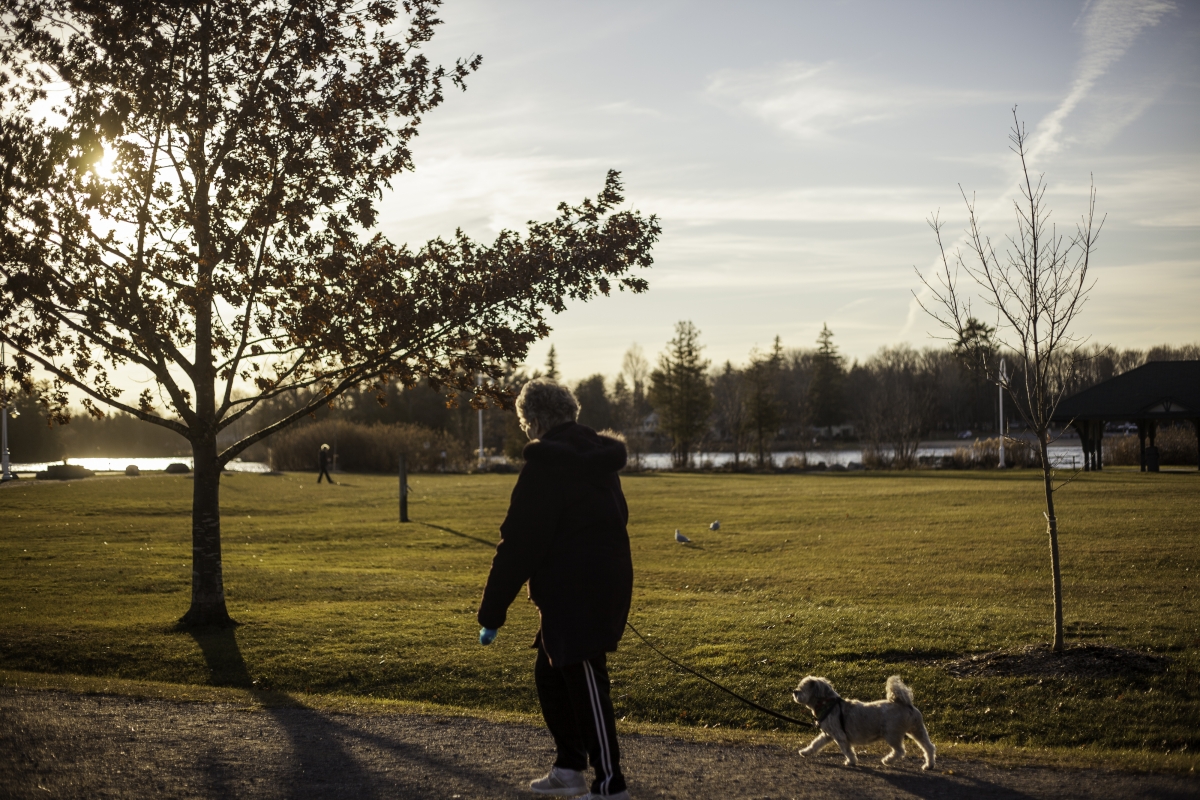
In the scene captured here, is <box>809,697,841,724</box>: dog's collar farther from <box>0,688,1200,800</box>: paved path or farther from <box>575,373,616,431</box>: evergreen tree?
<box>575,373,616,431</box>: evergreen tree

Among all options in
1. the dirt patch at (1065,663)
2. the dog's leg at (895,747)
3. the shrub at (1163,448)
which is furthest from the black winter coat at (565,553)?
the shrub at (1163,448)

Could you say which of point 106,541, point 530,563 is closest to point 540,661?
point 530,563

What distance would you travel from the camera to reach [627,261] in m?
10.9

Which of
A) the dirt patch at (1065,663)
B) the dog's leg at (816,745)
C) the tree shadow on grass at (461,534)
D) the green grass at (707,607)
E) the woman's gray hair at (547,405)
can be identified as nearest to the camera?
the woman's gray hair at (547,405)

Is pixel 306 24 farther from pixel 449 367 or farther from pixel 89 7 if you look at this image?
pixel 449 367

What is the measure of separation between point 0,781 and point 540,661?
3221 millimetres

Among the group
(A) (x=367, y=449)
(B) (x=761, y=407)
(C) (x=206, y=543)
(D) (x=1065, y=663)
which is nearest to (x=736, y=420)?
(B) (x=761, y=407)

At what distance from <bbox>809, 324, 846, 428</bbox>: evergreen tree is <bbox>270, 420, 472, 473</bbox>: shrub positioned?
48.7m

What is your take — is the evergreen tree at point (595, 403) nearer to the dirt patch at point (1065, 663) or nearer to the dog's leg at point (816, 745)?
the dirt patch at point (1065, 663)

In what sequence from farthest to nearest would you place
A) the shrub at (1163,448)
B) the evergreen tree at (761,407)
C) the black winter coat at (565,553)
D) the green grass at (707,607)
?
the evergreen tree at (761,407) → the shrub at (1163,448) → the green grass at (707,607) → the black winter coat at (565,553)

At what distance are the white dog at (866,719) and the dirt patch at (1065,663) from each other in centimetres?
320

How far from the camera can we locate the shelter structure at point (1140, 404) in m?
43.5

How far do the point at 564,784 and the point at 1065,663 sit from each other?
18.1ft

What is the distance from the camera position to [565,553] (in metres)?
4.68
